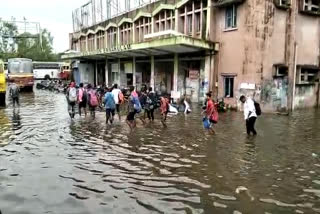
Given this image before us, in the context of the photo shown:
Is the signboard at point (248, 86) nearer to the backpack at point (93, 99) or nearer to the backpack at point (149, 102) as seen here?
the backpack at point (149, 102)

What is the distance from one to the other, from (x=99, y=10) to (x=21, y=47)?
130 ft

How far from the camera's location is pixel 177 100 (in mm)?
22453

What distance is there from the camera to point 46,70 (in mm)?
59219

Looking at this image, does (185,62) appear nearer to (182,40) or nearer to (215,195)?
(182,40)

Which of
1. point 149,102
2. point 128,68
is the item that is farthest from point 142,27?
point 149,102

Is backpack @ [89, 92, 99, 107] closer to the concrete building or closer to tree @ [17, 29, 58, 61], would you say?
the concrete building

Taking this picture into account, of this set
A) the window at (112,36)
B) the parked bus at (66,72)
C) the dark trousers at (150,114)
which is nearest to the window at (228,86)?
the dark trousers at (150,114)

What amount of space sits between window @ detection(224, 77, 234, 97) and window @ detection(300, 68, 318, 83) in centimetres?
454

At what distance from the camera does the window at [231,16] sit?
20344 mm

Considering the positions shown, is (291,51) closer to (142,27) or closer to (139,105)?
(139,105)

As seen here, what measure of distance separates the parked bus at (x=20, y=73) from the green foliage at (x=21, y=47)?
30.5 metres

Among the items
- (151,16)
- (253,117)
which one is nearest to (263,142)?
(253,117)

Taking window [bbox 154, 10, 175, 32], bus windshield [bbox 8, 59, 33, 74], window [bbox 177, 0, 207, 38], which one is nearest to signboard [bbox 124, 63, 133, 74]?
window [bbox 154, 10, 175, 32]

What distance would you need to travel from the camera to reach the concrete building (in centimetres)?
1944
